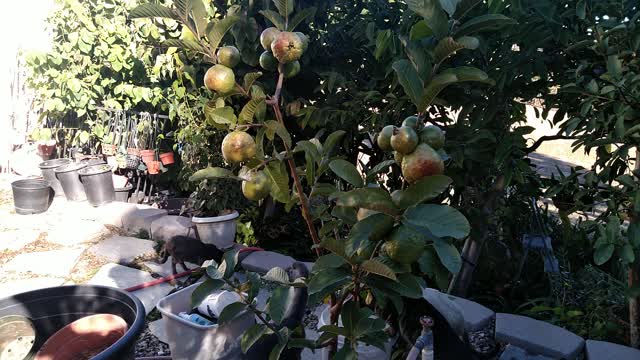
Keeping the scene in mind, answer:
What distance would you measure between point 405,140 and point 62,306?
1.28 m

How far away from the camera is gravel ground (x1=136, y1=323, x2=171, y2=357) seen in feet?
7.87

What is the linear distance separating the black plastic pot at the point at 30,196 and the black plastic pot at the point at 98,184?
1.28ft

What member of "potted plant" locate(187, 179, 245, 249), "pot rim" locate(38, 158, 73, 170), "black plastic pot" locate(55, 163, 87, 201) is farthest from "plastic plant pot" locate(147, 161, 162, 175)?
"pot rim" locate(38, 158, 73, 170)

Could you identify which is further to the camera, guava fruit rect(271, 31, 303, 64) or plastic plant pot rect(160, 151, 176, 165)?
plastic plant pot rect(160, 151, 176, 165)

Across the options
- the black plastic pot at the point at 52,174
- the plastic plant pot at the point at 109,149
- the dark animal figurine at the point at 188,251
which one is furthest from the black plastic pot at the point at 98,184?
the dark animal figurine at the point at 188,251

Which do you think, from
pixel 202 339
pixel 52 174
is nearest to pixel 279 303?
pixel 202 339

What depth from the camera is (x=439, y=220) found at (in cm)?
68

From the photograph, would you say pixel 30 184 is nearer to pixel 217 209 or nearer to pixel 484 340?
pixel 217 209

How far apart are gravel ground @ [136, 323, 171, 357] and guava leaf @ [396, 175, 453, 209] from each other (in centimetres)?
211

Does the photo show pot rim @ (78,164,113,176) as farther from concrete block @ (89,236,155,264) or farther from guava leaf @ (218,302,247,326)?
guava leaf @ (218,302,247,326)

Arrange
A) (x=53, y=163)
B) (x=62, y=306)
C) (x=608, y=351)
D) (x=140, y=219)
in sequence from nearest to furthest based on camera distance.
A: (x=62, y=306)
(x=608, y=351)
(x=140, y=219)
(x=53, y=163)

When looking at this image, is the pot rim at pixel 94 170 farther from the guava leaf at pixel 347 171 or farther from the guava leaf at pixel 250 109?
the guava leaf at pixel 347 171

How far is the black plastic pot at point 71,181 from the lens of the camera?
5.08 meters

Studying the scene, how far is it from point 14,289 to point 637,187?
3.59 meters
